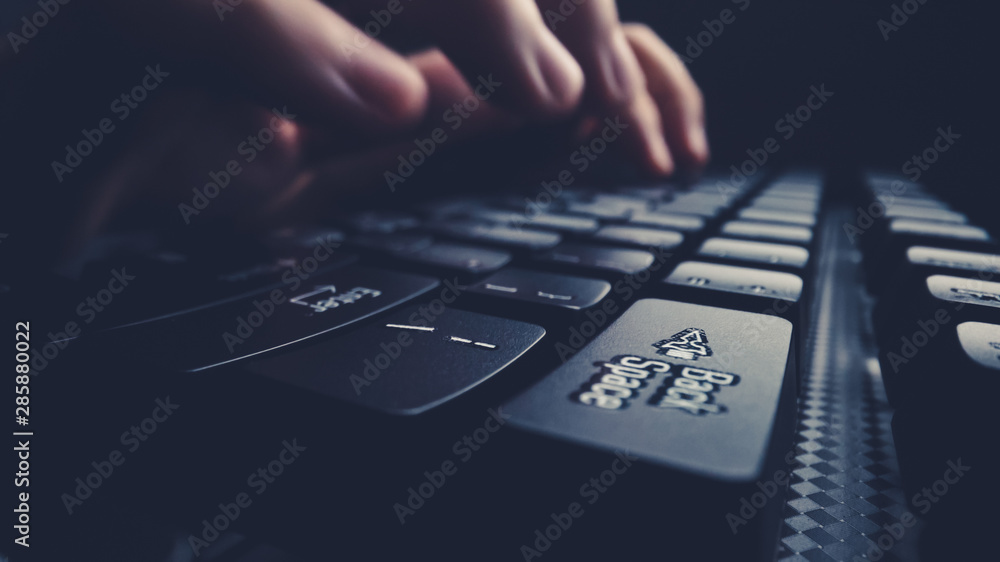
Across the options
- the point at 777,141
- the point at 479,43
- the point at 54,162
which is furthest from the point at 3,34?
the point at 777,141

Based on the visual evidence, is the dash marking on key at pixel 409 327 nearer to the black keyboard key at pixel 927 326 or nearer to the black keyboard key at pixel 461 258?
the black keyboard key at pixel 461 258

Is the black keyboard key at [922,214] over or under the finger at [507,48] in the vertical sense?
under

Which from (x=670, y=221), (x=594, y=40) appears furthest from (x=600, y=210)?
(x=594, y=40)

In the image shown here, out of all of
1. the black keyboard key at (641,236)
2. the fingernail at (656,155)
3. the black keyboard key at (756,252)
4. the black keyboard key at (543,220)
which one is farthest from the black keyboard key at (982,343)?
the fingernail at (656,155)

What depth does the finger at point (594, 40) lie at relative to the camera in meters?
0.81

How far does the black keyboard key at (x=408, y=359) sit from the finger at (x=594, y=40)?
1.85 feet

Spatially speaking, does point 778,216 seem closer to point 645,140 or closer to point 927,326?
point 927,326

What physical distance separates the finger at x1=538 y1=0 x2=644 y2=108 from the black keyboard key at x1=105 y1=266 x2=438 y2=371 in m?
0.50

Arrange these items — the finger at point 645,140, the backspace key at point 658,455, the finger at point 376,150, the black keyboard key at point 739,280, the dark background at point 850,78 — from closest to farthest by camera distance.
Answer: the backspace key at point 658,455, the black keyboard key at point 739,280, the finger at point 376,150, the finger at point 645,140, the dark background at point 850,78

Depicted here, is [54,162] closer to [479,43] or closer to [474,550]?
[479,43]

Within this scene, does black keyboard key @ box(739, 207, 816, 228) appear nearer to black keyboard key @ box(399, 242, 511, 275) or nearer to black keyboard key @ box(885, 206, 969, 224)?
black keyboard key @ box(885, 206, 969, 224)

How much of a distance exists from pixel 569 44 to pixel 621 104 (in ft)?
0.47

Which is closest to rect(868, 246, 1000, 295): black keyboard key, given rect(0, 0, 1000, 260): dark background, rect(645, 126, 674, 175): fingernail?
rect(0, 0, 1000, 260): dark background

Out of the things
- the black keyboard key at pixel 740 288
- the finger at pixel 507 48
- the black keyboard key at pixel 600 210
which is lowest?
the black keyboard key at pixel 600 210
